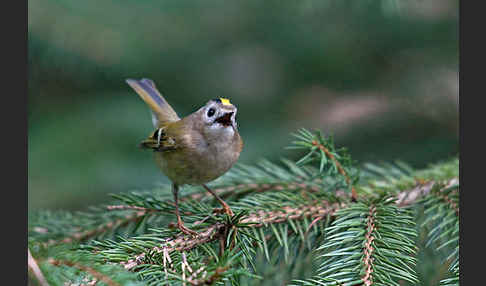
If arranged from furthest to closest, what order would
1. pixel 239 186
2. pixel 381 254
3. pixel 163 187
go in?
pixel 163 187 < pixel 239 186 < pixel 381 254

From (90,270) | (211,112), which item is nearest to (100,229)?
(211,112)

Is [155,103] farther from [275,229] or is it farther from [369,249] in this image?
[369,249]

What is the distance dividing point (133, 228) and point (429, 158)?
1.95 m

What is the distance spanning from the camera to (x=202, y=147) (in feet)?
6.92

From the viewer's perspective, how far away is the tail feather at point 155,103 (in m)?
2.76

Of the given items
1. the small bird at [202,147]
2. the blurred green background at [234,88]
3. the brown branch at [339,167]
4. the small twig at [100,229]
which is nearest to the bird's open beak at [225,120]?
the small bird at [202,147]

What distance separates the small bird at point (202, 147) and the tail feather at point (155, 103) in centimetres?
43

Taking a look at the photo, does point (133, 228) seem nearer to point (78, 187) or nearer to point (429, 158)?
point (78, 187)

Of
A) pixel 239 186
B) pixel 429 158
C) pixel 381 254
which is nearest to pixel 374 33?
pixel 429 158

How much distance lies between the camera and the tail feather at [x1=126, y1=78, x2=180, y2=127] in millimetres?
2756

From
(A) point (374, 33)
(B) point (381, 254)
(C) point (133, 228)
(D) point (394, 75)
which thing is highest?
(A) point (374, 33)

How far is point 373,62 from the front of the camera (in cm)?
329

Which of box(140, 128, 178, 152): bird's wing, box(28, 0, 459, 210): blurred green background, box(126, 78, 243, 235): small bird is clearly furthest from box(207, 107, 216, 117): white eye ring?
box(28, 0, 459, 210): blurred green background

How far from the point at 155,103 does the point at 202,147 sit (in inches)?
31.8
